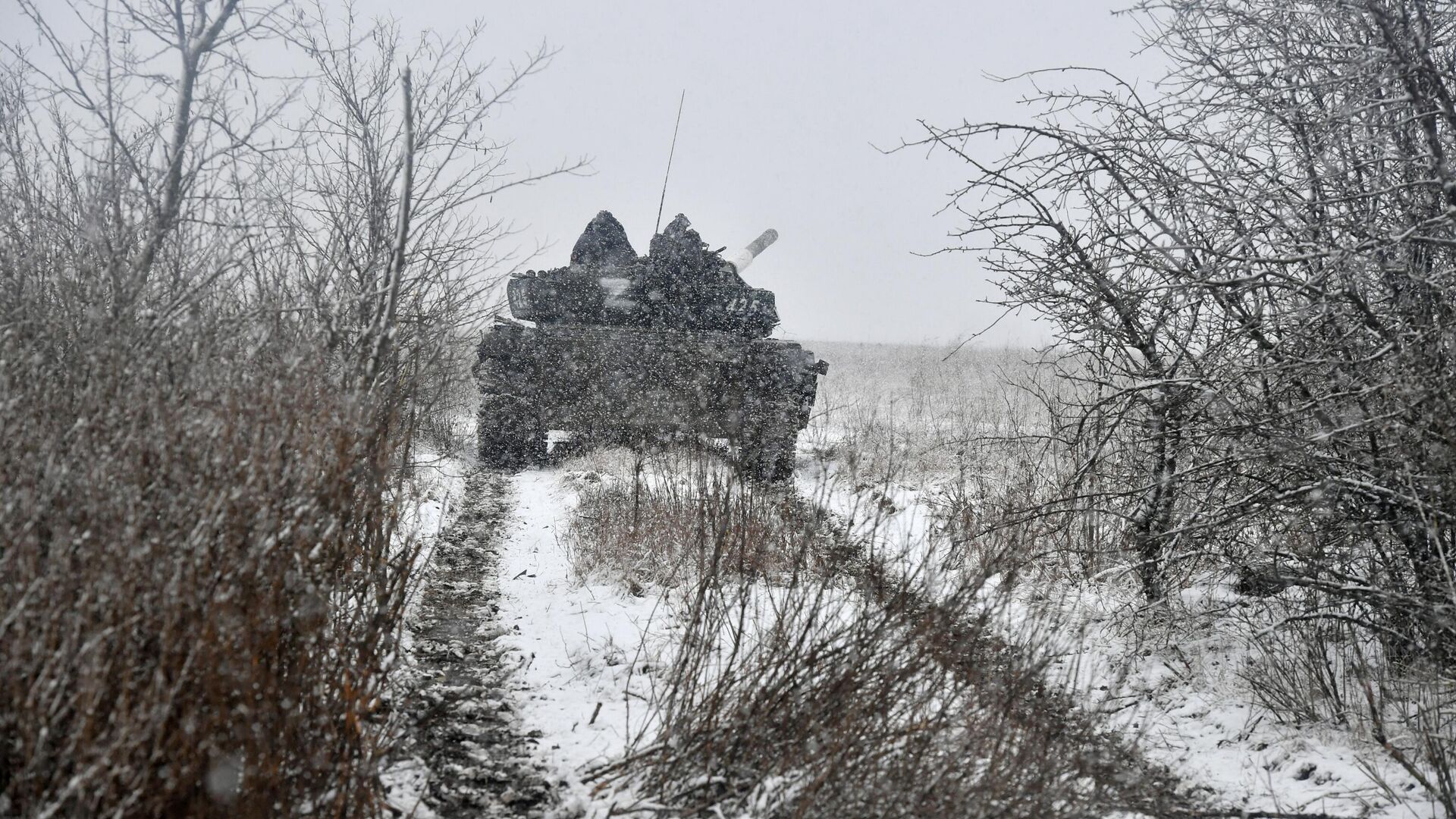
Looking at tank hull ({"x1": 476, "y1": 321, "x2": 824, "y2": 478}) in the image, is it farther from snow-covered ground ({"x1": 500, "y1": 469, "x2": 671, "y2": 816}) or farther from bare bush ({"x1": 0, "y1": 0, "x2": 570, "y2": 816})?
bare bush ({"x1": 0, "y1": 0, "x2": 570, "y2": 816})

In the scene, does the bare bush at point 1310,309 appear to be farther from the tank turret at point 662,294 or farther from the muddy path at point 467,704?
the tank turret at point 662,294

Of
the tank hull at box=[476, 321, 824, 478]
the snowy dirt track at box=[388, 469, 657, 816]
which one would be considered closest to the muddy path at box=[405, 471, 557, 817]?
the snowy dirt track at box=[388, 469, 657, 816]

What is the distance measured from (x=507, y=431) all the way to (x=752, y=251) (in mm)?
4912

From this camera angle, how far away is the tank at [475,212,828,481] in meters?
11.8

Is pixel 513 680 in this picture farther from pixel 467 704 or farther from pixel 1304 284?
pixel 1304 284

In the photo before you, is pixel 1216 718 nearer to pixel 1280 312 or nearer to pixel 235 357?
pixel 1280 312

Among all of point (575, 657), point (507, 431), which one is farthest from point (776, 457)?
point (575, 657)

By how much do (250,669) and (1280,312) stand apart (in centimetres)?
407

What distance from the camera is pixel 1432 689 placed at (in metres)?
3.52

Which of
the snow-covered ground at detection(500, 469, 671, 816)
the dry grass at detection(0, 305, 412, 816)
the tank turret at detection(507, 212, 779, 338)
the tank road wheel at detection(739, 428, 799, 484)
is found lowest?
the snow-covered ground at detection(500, 469, 671, 816)

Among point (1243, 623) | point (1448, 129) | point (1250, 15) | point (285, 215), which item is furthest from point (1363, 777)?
point (285, 215)

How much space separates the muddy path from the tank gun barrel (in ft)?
24.4

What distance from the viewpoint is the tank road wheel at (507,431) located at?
40.2 ft

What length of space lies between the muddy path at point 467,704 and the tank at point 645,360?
4.94 metres
